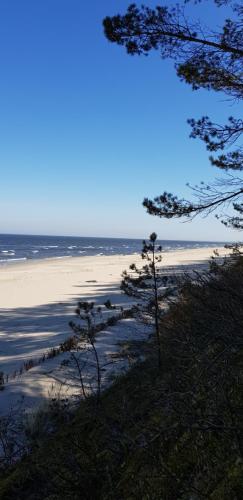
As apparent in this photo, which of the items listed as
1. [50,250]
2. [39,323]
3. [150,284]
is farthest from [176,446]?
[50,250]

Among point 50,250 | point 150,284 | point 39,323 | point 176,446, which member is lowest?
point 39,323

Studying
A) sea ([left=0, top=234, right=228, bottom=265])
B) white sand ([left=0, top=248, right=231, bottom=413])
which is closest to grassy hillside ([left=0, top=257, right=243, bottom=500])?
white sand ([left=0, top=248, right=231, bottom=413])

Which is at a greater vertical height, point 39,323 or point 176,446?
point 176,446

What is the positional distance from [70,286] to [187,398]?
2500 centimetres

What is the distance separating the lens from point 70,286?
2769cm

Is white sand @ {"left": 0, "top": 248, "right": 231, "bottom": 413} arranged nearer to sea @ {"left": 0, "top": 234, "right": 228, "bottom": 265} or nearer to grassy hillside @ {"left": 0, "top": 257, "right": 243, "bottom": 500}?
grassy hillside @ {"left": 0, "top": 257, "right": 243, "bottom": 500}

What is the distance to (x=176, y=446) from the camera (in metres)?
2.89

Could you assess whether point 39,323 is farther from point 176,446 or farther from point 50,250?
point 50,250

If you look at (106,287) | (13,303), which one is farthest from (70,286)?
(13,303)

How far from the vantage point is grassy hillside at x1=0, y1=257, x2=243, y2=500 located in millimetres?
2453

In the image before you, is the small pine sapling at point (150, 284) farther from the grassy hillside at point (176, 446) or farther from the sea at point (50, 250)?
the sea at point (50, 250)

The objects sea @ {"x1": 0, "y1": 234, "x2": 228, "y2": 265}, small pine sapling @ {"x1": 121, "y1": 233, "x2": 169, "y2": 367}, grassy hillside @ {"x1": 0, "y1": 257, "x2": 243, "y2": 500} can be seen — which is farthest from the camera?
sea @ {"x1": 0, "y1": 234, "x2": 228, "y2": 265}

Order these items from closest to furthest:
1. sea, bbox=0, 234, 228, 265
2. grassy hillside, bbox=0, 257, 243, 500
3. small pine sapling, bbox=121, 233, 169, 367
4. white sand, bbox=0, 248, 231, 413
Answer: grassy hillside, bbox=0, 257, 243, 500
small pine sapling, bbox=121, 233, 169, 367
white sand, bbox=0, 248, 231, 413
sea, bbox=0, 234, 228, 265

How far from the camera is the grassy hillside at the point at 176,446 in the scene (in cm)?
245
